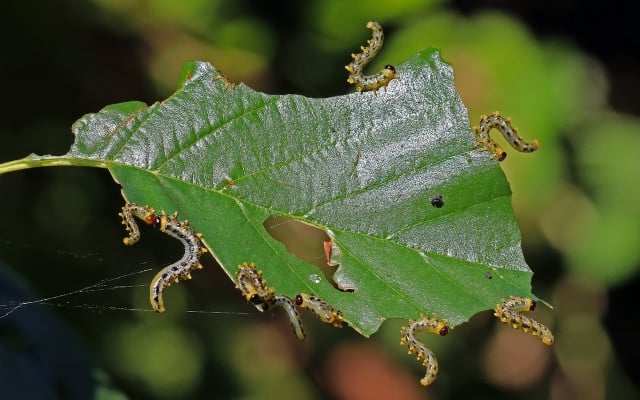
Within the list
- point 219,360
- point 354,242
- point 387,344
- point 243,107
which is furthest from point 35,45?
point 354,242

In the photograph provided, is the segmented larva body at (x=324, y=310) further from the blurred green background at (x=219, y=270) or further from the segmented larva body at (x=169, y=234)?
the blurred green background at (x=219, y=270)

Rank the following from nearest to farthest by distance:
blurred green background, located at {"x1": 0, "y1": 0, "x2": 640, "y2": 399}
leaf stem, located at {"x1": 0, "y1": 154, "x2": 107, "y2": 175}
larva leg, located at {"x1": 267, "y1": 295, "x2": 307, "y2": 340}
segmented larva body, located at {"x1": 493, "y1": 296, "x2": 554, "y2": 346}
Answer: leaf stem, located at {"x1": 0, "y1": 154, "x2": 107, "y2": 175} → larva leg, located at {"x1": 267, "y1": 295, "x2": 307, "y2": 340} → segmented larva body, located at {"x1": 493, "y1": 296, "x2": 554, "y2": 346} → blurred green background, located at {"x1": 0, "y1": 0, "x2": 640, "y2": 399}

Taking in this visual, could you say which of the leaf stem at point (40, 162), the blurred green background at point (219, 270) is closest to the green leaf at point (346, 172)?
the leaf stem at point (40, 162)

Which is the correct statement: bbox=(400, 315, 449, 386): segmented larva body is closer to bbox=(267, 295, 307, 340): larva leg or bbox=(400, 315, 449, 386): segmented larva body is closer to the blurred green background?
bbox=(267, 295, 307, 340): larva leg

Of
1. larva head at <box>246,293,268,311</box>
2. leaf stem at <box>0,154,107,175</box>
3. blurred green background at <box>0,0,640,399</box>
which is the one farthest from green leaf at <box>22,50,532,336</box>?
blurred green background at <box>0,0,640,399</box>

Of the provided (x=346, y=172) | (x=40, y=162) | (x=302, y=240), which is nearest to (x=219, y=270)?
(x=302, y=240)

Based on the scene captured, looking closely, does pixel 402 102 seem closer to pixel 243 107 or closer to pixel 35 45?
pixel 243 107
